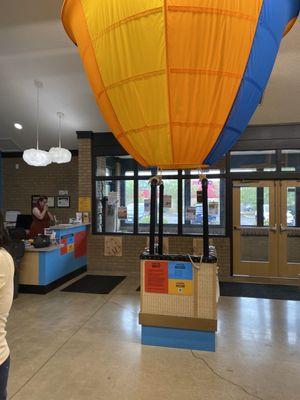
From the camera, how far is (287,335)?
3346mm

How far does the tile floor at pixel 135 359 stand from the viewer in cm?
238

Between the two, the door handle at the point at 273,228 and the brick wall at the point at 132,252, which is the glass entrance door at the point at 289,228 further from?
the brick wall at the point at 132,252

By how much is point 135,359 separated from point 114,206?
13.3 ft

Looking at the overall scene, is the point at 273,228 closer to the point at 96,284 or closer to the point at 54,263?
the point at 96,284

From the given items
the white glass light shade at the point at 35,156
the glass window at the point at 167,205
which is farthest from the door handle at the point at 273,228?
the white glass light shade at the point at 35,156

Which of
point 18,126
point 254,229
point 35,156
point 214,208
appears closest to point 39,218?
point 35,156

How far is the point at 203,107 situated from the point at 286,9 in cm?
66

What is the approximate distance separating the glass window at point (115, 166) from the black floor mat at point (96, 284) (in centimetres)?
210

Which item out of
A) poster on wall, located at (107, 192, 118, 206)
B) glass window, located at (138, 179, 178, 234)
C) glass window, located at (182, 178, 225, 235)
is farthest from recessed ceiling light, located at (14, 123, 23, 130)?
glass window, located at (182, 178, 225, 235)

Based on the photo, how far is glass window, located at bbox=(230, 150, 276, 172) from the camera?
589 centimetres

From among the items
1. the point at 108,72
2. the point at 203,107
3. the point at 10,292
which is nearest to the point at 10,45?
the point at 108,72

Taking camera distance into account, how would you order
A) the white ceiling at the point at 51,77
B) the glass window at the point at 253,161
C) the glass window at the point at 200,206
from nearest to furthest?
the white ceiling at the point at 51,77, the glass window at the point at 253,161, the glass window at the point at 200,206

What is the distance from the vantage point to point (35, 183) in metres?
8.41

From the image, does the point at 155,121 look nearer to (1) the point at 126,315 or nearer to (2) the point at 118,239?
(1) the point at 126,315
